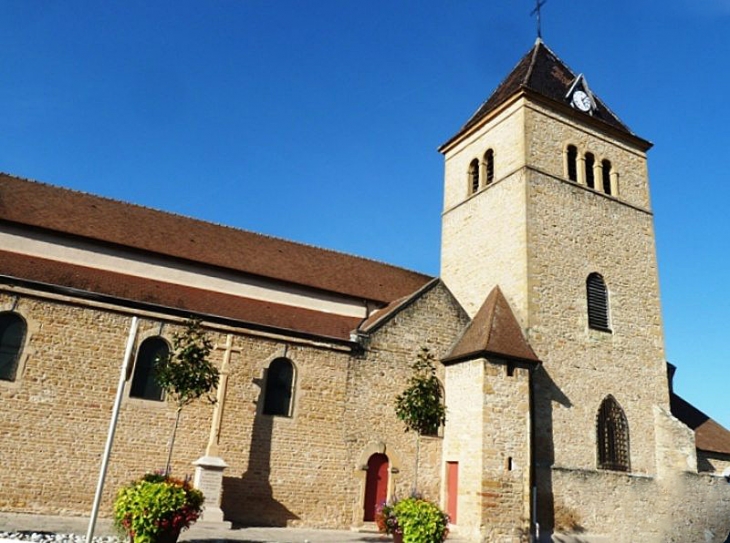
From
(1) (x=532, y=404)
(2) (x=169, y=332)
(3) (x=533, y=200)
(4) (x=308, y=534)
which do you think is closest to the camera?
(4) (x=308, y=534)

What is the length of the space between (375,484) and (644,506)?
25.6 ft

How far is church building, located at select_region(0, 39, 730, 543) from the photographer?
13383mm

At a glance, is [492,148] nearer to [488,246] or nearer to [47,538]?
[488,246]

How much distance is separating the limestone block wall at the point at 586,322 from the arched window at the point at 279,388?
22.3ft

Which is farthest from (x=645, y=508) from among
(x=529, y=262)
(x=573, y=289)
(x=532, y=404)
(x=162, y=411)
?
(x=162, y=411)

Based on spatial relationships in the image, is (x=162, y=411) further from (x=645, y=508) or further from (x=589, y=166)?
(x=589, y=166)

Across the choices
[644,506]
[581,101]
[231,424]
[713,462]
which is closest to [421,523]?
[231,424]

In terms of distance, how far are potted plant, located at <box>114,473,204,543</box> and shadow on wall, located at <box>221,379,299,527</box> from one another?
4748 mm

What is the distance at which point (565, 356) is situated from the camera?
55.6 feet

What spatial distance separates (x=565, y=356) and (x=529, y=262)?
294 cm

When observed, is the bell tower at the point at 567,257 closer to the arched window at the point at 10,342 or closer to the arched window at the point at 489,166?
the arched window at the point at 489,166

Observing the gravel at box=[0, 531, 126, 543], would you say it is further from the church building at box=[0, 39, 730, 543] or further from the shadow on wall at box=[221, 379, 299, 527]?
the shadow on wall at box=[221, 379, 299, 527]

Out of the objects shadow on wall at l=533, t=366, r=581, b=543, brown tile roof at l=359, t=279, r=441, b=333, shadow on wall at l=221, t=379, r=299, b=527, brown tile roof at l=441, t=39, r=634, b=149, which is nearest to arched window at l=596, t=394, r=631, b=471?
shadow on wall at l=533, t=366, r=581, b=543

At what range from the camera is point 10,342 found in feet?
42.8
